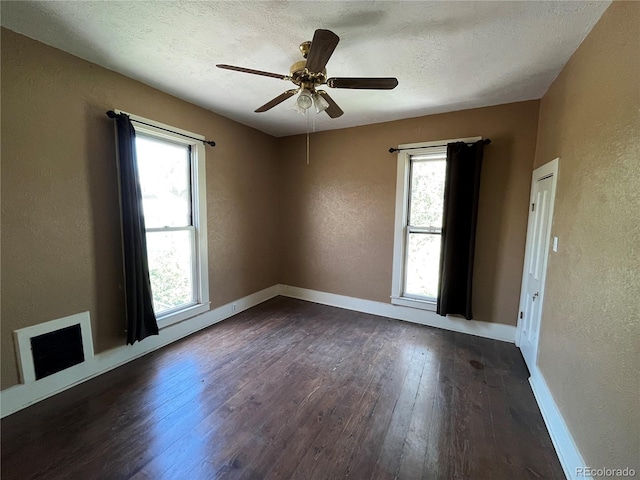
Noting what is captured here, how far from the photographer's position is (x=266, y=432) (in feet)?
5.63

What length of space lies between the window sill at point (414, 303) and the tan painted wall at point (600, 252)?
54.1 inches

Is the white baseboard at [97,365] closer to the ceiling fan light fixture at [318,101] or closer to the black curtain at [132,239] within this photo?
the black curtain at [132,239]

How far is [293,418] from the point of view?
1.83m

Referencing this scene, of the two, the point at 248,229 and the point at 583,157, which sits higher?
the point at 583,157

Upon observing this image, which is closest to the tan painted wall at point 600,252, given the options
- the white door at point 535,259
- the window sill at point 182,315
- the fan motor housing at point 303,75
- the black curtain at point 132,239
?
the white door at point 535,259

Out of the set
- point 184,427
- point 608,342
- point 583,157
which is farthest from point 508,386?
point 184,427

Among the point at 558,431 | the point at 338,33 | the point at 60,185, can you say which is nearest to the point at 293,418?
the point at 558,431

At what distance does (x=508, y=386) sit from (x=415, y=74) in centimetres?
280

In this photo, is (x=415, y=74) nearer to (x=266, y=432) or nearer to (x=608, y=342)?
(x=608, y=342)

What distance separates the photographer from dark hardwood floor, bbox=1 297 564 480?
4.86 feet

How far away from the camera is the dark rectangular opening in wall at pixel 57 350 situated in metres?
1.93

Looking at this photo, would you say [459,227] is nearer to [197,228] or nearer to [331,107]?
[331,107]

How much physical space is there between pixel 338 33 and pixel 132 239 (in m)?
2.36

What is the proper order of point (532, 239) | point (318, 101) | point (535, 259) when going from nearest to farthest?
point (318, 101) → point (535, 259) → point (532, 239)
